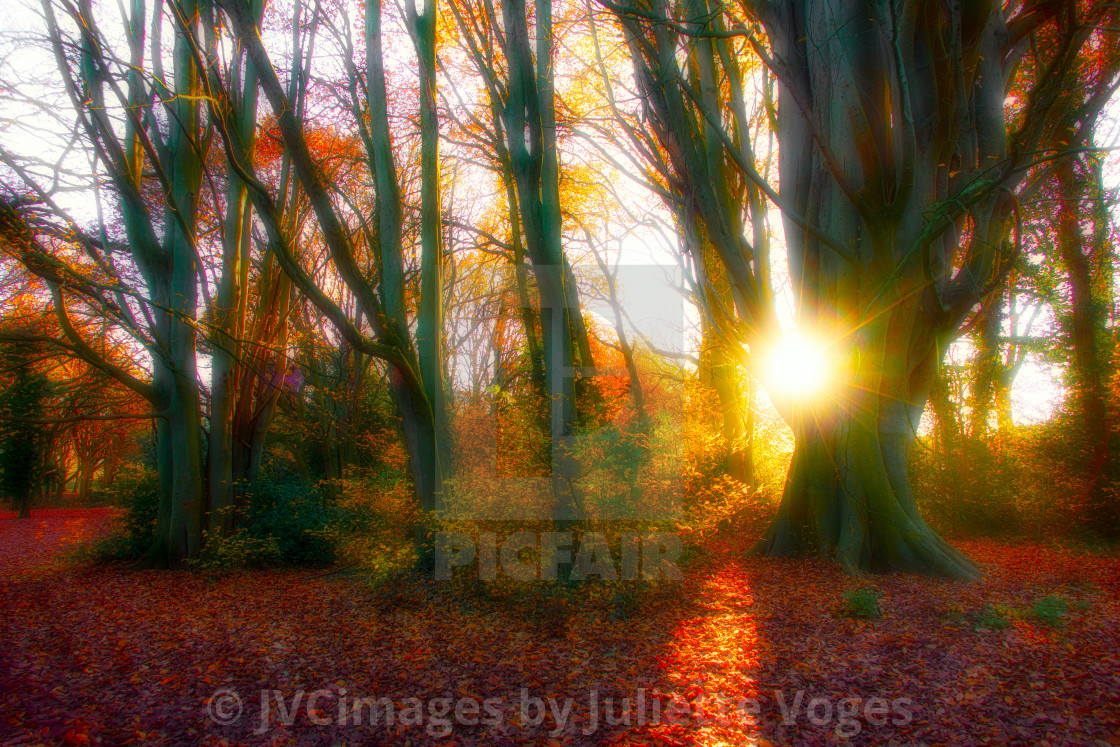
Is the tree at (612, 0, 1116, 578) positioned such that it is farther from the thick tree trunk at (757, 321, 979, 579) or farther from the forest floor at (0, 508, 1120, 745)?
the forest floor at (0, 508, 1120, 745)

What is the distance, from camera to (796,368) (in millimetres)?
6512

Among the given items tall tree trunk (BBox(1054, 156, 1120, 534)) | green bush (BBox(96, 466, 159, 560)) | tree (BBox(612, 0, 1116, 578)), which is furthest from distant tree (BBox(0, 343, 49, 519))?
tall tree trunk (BBox(1054, 156, 1120, 534))

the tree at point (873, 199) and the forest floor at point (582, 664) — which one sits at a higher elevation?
the tree at point (873, 199)

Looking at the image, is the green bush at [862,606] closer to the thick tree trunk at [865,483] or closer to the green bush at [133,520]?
the thick tree trunk at [865,483]

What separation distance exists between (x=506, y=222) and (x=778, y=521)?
724 cm

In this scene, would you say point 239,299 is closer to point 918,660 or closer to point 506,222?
point 506,222

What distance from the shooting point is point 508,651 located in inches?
152

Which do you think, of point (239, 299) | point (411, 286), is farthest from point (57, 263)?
point (411, 286)

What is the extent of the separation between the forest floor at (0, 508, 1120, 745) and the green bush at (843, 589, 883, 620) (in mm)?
67

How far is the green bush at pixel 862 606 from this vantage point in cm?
418

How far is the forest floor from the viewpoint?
108 inches

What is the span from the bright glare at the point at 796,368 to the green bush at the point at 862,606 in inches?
103

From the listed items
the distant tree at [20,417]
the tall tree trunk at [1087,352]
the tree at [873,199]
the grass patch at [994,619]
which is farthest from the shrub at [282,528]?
the tall tree trunk at [1087,352]

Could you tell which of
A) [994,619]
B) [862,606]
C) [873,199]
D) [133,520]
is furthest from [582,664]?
[133,520]
